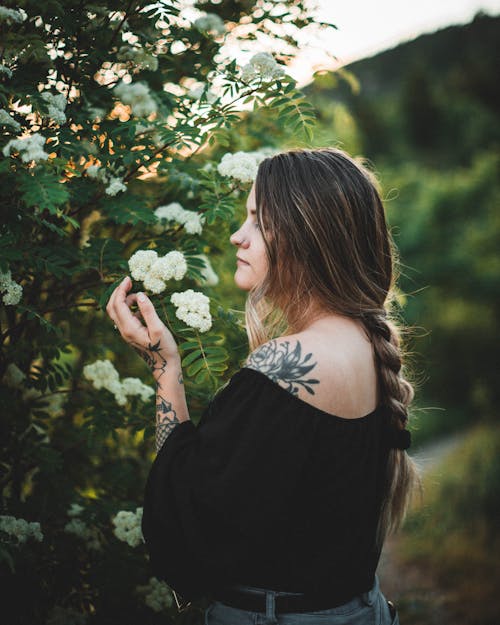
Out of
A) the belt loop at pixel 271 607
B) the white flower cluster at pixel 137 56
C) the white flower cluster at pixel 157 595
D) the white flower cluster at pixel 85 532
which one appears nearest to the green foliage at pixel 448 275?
the white flower cluster at pixel 137 56

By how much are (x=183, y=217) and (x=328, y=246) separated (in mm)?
916

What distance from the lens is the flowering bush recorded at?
1998 mm

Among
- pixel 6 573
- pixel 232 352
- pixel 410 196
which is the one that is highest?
pixel 232 352

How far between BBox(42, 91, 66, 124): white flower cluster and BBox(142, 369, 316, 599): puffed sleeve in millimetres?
1248

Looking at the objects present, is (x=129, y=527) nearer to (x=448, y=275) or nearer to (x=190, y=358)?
(x=190, y=358)

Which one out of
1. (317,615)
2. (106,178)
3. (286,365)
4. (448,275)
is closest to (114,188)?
(106,178)

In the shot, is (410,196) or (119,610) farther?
(410,196)

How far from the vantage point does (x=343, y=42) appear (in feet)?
9.01

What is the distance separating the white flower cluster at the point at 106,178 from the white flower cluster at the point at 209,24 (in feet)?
2.49

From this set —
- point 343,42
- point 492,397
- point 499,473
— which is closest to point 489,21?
point 492,397

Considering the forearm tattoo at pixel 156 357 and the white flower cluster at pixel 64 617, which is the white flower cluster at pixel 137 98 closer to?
the forearm tattoo at pixel 156 357

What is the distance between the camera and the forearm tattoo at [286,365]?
1455 millimetres

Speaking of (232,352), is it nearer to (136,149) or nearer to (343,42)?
(136,149)

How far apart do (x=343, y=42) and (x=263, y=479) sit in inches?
90.5
